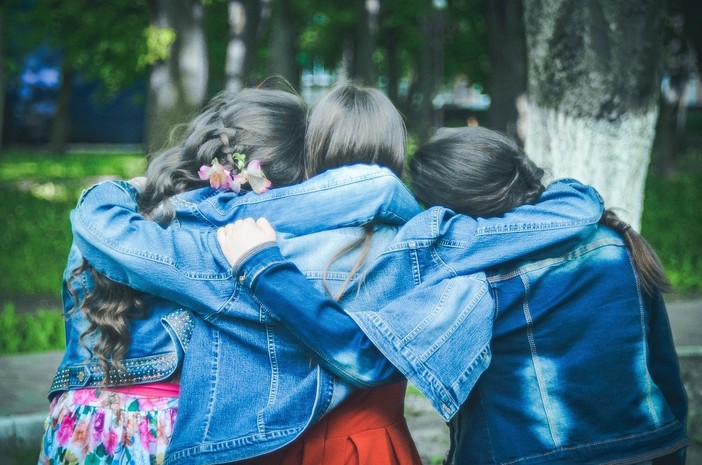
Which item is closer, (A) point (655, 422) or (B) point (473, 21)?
(A) point (655, 422)

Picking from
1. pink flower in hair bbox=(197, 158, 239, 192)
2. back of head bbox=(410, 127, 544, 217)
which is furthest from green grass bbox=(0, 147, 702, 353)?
back of head bbox=(410, 127, 544, 217)

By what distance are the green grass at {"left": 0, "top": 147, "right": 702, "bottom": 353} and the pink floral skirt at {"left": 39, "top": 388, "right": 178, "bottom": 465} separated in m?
3.01

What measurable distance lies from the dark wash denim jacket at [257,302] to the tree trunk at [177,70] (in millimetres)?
7680

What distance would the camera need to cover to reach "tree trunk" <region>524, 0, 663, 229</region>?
4.32 m

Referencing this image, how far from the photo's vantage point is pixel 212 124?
256 cm

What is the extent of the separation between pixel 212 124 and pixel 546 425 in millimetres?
1311

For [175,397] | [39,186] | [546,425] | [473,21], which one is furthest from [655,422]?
[473,21]

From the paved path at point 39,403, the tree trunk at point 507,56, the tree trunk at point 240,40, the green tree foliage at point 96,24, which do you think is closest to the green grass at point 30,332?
the paved path at point 39,403

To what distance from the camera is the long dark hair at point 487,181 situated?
244 cm

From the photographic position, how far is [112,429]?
239cm

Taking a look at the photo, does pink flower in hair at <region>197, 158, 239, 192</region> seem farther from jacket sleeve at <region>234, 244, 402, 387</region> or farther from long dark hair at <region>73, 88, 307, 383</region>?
jacket sleeve at <region>234, 244, 402, 387</region>

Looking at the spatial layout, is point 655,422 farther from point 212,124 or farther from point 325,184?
point 212,124

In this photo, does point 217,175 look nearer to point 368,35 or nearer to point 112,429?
point 112,429

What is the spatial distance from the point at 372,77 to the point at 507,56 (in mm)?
4039
